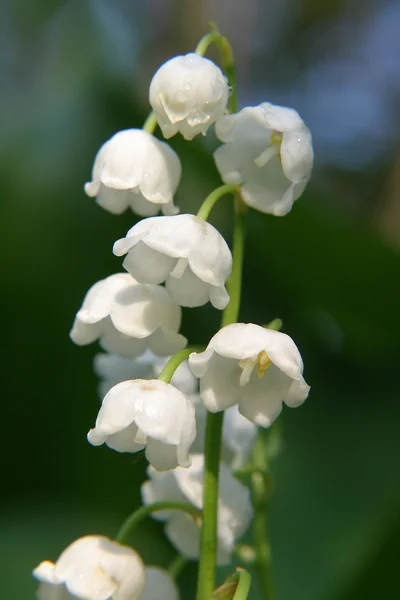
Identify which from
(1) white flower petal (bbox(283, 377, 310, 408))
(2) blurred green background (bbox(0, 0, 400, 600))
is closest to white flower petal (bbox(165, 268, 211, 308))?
(1) white flower petal (bbox(283, 377, 310, 408))

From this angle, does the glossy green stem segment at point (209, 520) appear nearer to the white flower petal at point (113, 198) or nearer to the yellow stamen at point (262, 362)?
the yellow stamen at point (262, 362)

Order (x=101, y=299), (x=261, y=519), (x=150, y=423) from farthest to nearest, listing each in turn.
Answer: (x=261, y=519) < (x=101, y=299) < (x=150, y=423)

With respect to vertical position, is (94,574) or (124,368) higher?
(124,368)

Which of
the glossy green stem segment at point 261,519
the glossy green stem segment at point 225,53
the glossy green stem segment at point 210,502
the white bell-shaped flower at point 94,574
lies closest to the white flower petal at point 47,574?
A: the white bell-shaped flower at point 94,574

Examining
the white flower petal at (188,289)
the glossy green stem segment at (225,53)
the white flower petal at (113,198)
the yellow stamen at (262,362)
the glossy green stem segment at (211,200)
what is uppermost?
the glossy green stem segment at (225,53)

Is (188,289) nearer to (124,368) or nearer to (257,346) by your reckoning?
(257,346)

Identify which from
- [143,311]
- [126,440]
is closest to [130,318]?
[143,311]
